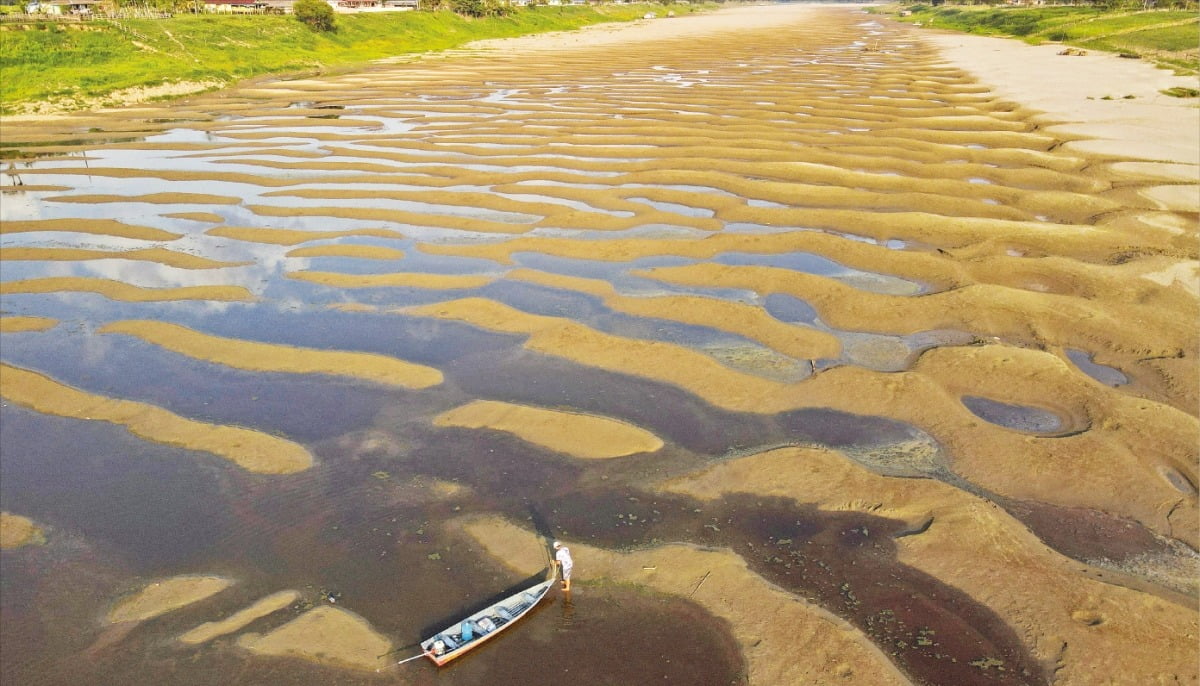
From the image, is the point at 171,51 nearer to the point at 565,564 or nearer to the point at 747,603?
the point at 565,564

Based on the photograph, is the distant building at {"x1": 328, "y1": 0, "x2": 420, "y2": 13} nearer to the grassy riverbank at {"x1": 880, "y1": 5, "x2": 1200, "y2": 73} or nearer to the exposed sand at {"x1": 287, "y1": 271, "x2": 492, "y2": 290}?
the grassy riverbank at {"x1": 880, "y1": 5, "x2": 1200, "y2": 73}

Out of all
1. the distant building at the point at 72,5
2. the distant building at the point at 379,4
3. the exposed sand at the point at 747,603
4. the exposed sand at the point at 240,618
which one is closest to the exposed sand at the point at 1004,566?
the exposed sand at the point at 747,603

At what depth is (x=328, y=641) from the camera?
10.2 meters

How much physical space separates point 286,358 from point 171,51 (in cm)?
6146

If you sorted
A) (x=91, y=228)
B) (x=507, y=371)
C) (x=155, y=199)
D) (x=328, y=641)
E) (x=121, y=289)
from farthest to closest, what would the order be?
1. (x=155, y=199)
2. (x=91, y=228)
3. (x=121, y=289)
4. (x=507, y=371)
5. (x=328, y=641)

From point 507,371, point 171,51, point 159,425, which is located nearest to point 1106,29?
point 171,51

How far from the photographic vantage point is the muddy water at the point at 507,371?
10656 mm

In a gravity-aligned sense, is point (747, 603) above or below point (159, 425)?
below

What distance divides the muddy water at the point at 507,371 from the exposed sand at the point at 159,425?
0.11 meters

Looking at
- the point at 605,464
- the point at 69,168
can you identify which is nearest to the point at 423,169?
the point at 69,168

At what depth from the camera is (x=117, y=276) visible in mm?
22875

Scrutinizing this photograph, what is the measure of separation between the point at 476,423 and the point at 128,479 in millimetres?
6185

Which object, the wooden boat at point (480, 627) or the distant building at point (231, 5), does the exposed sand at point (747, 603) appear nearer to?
the wooden boat at point (480, 627)

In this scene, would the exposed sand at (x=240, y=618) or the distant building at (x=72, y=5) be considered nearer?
the exposed sand at (x=240, y=618)
